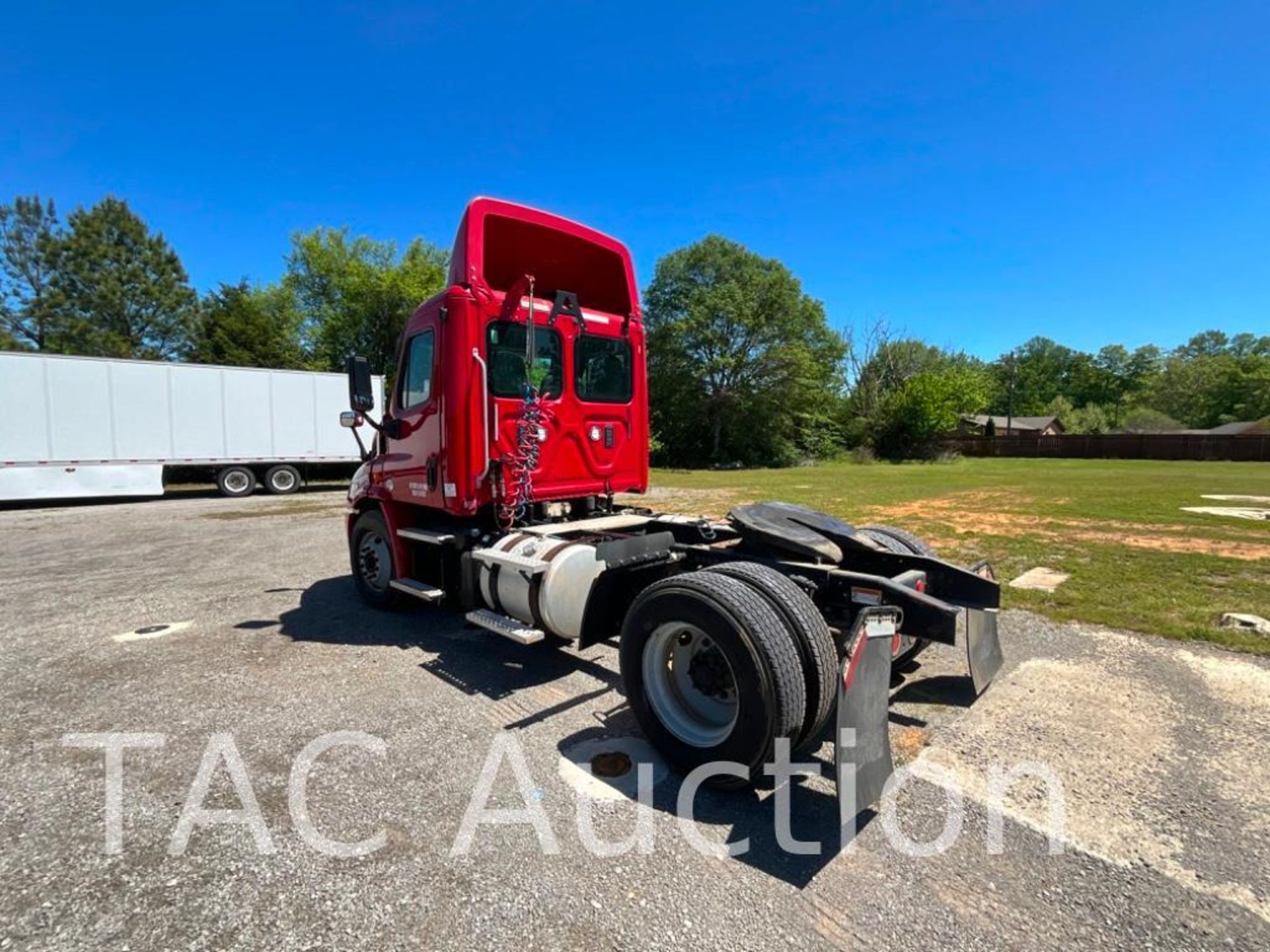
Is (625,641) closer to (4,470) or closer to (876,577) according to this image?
(876,577)

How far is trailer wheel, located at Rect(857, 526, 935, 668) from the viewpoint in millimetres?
3971

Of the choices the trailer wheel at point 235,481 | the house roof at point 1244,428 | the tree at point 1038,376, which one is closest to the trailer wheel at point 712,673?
the trailer wheel at point 235,481

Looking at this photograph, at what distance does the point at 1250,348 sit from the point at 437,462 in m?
135

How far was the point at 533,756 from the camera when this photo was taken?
3.27 m

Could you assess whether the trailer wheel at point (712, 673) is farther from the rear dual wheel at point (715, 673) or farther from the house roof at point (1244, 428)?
the house roof at point (1244, 428)

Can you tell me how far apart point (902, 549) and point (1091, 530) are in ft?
27.8

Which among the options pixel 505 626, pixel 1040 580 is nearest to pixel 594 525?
pixel 505 626

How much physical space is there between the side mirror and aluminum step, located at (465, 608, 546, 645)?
2.18m

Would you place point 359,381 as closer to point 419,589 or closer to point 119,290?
point 419,589

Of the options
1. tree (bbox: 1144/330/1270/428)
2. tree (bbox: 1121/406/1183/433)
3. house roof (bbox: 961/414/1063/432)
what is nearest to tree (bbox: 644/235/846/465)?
house roof (bbox: 961/414/1063/432)

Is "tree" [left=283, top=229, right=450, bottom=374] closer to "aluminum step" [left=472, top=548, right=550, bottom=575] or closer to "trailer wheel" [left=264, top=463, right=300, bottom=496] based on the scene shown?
"trailer wheel" [left=264, top=463, right=300, bottom=496]

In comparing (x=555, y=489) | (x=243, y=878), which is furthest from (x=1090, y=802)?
(x=555, y=489)

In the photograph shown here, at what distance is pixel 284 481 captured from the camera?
20.2 m

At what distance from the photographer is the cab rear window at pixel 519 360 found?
4.99 m
